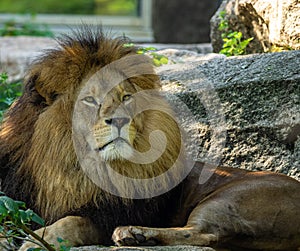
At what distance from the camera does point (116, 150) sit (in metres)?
3.73

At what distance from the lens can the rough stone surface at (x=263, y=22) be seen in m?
5.12

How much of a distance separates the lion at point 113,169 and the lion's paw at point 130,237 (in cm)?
3

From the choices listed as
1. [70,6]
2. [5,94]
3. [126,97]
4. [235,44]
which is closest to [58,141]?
[126,97]

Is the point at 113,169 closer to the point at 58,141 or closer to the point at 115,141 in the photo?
the point at 115,141

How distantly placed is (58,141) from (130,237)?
21.7 inches

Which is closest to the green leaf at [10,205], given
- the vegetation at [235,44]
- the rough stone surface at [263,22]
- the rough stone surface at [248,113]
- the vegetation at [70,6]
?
the rough stone surface at [248,113]

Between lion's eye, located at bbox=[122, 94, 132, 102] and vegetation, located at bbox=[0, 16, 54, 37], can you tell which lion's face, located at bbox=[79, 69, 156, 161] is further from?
vegetation, located at bbox=[0, 16, 54, 37]

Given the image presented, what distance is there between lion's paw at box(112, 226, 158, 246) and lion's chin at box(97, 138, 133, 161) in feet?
0.98

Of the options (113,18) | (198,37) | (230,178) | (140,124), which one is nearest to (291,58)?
(230,178)

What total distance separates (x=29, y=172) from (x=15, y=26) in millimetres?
7602

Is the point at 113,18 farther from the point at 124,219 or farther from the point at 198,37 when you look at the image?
the point at 124,219

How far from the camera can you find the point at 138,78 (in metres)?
4.01

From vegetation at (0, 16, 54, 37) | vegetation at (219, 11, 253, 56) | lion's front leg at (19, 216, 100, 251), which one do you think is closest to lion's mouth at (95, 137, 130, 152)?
lion's front leg at (19, 216, 100, 251)

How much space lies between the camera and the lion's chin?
372cm
